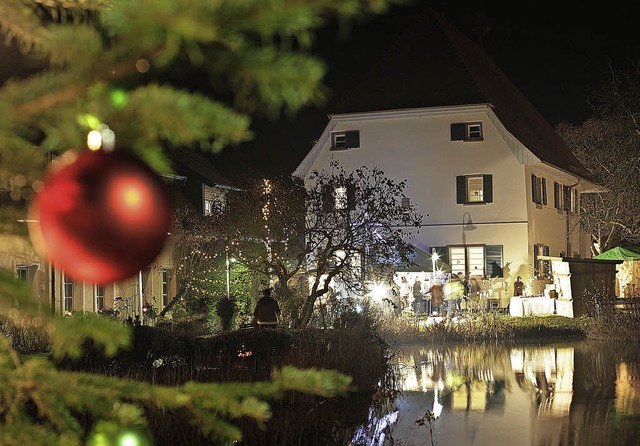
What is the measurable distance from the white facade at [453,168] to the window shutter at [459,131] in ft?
0.40

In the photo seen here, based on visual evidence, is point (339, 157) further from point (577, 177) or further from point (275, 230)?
point (275, 230)

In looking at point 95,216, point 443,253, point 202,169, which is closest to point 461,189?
point 443,253

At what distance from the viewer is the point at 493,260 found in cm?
3684

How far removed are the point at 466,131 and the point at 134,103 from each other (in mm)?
36123

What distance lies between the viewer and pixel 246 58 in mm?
1661

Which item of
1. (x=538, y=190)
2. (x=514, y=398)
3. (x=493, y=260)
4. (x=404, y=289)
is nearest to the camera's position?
(x=514, y=398)

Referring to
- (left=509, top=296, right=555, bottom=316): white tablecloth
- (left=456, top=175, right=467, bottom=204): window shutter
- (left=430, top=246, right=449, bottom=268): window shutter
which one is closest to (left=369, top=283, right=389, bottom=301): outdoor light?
(left=509, top=296, right=555, bottom=316): white tablecloth

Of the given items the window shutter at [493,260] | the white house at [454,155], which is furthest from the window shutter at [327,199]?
the window shutter at [493,260]

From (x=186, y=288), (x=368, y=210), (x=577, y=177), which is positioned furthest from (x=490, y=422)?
(x=577, y=177)

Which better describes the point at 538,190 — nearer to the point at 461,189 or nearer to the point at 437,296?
the point at 461,189

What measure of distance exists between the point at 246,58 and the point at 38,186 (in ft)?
1.77

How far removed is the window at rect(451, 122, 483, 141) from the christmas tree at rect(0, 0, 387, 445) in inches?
1404

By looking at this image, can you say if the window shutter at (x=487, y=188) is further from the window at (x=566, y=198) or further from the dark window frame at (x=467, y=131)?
the window at (x=566, y=198)

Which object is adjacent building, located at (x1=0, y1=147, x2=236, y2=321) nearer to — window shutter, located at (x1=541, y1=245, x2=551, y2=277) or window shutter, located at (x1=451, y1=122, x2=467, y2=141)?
window shutter, located at (x1=451, y1=122, x2=467, y2=141)
